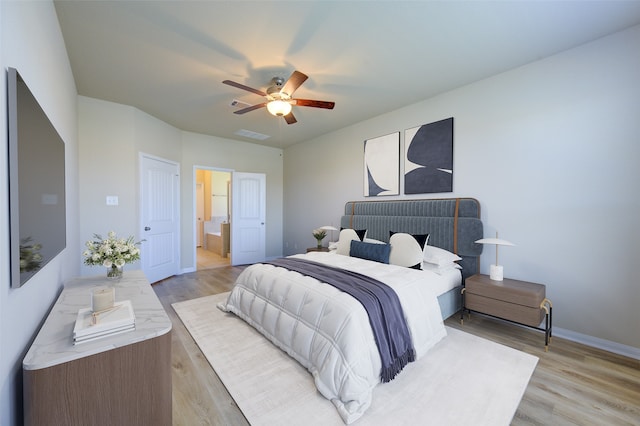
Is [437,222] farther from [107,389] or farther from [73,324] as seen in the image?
[73,324]

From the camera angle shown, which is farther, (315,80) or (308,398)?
(315,80)

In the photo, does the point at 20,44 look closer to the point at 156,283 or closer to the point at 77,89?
the point at 77,89

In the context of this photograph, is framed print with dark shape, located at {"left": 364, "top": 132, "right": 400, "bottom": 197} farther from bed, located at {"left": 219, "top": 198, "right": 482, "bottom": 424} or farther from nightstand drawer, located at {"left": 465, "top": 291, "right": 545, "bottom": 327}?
nightstand drawer, located at {"left": 465, "top": 291, "right": 545, "bottom": 327}

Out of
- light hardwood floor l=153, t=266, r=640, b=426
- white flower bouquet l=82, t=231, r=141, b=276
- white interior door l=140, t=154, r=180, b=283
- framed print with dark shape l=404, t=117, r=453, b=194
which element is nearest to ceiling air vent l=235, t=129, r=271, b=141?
white interior door l=140, t=154, r=180, b=283

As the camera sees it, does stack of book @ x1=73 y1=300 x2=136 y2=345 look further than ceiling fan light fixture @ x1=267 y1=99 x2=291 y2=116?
No

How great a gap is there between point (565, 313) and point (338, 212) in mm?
3431

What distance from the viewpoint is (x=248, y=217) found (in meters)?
6.02

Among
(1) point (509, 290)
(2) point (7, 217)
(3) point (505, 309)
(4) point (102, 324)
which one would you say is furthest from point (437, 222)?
(2) point (7, 217)

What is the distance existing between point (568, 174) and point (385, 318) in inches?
94.7

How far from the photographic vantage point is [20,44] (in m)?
1.19

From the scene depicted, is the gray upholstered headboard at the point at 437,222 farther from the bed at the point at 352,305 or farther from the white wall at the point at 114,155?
the white wall at the point at 114,155

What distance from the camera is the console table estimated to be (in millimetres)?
987

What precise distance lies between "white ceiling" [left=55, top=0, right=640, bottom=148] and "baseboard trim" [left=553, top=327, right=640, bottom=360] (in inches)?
113

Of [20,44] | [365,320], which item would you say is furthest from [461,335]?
[20,44]
